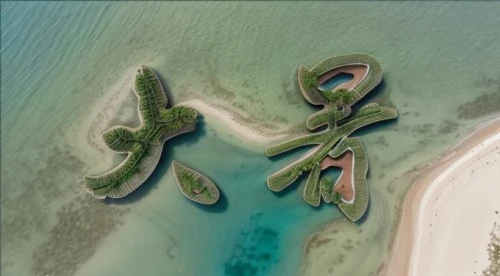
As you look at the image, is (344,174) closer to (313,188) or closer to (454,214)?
(313,188)

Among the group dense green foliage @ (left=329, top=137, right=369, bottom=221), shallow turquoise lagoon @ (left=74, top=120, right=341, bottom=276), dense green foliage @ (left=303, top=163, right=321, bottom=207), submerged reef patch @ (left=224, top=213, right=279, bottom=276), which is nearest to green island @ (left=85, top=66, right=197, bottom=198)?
shallow turquoise lagoon @ (left=74, top=120, right=341, bottom=276)

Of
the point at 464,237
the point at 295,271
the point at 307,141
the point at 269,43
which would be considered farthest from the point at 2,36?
the point at 464,237

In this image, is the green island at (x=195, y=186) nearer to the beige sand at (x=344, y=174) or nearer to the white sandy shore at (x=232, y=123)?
the white sandy shore at (x=232, y=123)

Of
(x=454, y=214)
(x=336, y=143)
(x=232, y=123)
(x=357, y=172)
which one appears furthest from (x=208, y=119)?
(x=454, y=214)

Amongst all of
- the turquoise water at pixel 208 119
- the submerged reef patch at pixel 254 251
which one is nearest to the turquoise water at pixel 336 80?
the turquoise water at pixel 208 119

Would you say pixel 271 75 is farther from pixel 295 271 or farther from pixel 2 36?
pixel 2 36

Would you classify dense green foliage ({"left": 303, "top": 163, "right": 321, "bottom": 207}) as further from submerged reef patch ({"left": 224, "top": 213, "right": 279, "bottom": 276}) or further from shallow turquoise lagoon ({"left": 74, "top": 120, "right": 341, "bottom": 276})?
submerged reef patch ({"left": 224, "top": 213, "right": 279, "bottom": 276})
